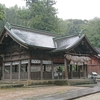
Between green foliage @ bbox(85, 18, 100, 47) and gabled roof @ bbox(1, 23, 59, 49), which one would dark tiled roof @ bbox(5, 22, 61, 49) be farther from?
green foliage @ bbox(85, 18, 100, 47)

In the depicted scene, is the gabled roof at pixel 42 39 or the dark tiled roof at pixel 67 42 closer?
the gabled roof at pixel 42 39

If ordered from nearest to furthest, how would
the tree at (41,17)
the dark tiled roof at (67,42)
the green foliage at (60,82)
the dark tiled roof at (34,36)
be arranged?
the green foliage at (60,82) < the dark tiled roof at (67,42) < the dark tiled roof at (34,36) < the tree at (41,17)

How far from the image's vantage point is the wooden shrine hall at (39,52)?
1895cm

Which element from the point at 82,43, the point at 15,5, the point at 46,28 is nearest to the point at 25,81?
the point at 82,43

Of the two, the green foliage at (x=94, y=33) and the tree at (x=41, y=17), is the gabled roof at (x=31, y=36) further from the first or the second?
the green foliage at (x=94, y=33)

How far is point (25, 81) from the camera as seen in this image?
18328 millimetres

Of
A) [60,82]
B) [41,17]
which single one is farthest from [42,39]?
[41,17]

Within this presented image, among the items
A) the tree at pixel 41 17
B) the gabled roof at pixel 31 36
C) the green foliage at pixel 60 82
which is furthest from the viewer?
the tree at pixel 41 17

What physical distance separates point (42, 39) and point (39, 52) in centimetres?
Answer: 286

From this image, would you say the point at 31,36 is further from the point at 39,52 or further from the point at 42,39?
the point at 39,52

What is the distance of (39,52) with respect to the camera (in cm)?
1958

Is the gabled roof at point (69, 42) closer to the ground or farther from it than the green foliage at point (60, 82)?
farther from it

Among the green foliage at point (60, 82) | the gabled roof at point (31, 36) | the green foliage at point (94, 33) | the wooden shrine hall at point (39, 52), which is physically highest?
the green foliage at point (94, 33)

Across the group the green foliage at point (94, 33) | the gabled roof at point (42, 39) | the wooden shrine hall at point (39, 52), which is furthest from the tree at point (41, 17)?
the wooden shrine hall at point (39, 52)
